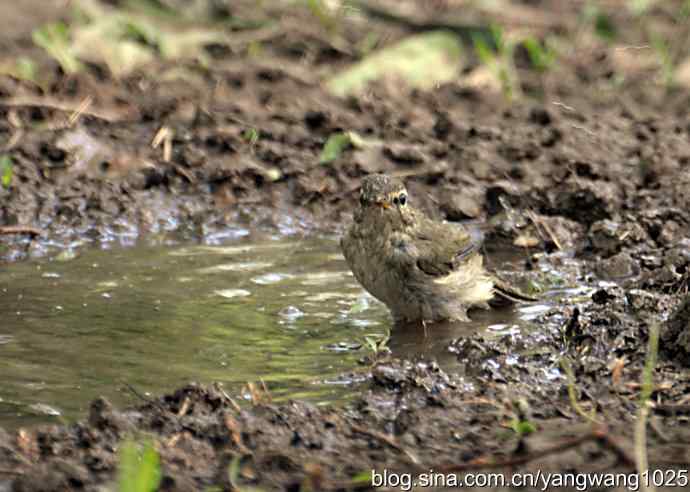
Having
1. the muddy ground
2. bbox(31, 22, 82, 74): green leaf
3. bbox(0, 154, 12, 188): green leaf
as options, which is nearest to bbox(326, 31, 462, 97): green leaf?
the muddy ground

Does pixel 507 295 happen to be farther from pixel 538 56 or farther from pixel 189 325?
pixel 538 56

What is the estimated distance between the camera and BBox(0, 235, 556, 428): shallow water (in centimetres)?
644

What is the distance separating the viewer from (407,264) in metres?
7.88

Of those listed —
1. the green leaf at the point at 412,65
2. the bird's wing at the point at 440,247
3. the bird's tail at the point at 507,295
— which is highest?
the green leaf at the point at 412,65

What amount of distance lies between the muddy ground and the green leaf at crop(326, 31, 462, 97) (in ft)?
0.76

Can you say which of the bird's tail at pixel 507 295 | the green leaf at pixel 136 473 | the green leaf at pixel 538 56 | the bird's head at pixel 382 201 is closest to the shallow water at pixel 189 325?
the bird's tail at pixel 507 295

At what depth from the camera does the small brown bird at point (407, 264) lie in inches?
→ 308

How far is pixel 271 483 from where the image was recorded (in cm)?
471

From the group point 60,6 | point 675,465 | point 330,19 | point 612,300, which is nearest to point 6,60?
point 60,6

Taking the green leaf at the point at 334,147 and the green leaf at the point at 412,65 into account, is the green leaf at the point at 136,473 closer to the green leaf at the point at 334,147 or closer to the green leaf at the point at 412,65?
the green leaf at the point at 334,147

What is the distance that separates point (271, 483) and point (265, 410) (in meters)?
0.83

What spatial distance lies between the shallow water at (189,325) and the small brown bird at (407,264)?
0.17 metres

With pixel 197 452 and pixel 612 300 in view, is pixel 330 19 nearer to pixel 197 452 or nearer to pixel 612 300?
pixel 612 300

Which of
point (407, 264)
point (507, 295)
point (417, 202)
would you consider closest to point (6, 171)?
point (417, 202)
